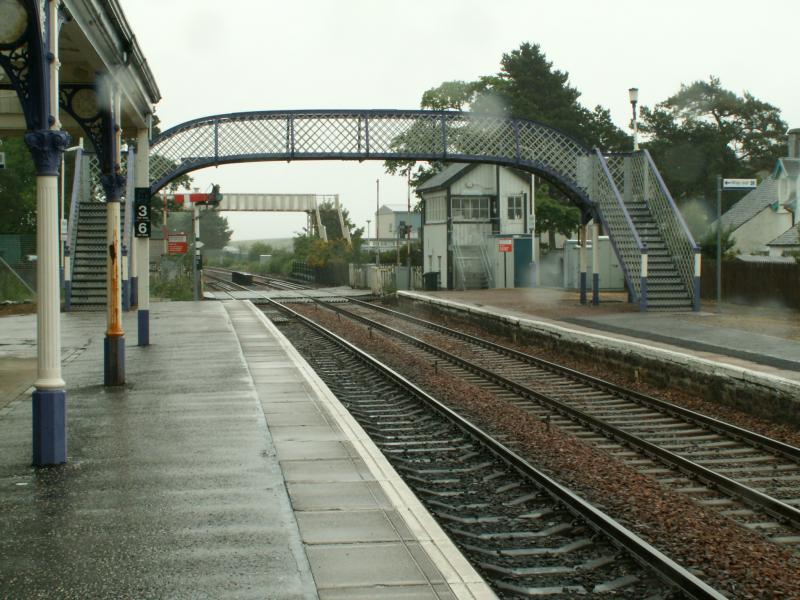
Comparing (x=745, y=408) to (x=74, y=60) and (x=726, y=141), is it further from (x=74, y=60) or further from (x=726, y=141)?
(x=726, y=141)

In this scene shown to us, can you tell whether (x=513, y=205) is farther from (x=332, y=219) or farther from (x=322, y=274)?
(x=332, y=219)

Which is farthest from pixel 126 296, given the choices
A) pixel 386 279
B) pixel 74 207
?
pixel 386 279

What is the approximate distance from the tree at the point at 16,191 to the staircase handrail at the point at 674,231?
32816mm

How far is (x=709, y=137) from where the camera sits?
2724 inches

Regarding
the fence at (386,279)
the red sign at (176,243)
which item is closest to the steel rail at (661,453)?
the red sign at (176,243)

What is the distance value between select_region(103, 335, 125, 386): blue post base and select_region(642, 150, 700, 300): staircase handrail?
15923 mm

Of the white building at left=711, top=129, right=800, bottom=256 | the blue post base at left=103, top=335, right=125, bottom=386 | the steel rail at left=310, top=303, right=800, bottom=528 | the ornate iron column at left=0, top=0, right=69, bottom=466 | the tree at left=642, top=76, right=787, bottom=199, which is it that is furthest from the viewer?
the tree at left=642, top=76, right=787, bottom=199

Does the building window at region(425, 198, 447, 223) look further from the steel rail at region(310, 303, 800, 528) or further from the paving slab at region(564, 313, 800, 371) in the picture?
the steel rail at region(310, 303, 800, 528)

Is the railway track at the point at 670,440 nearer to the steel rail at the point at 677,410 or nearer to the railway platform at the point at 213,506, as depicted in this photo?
the steel rail at the point at 677,410

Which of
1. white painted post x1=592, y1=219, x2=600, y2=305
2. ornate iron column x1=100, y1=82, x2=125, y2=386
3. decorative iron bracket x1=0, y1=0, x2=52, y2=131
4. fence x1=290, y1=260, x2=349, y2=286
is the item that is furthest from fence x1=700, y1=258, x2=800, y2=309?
fence x1=290, y1=260, x2=349, y2=286

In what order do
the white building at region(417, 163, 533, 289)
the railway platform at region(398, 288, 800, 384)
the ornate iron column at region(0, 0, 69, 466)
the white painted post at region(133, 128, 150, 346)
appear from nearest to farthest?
the ornate iron column at region(0, 0, 69, 466)
the railway platform at region(398, 288, 800, 384)
the white painted post at region(133, 128, 150, 346)
the white building at region(417, 163, 533, 289)

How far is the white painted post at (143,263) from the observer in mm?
18156

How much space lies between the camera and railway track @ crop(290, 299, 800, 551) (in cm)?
831

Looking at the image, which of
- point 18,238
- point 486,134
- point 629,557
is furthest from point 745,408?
point 18,238
